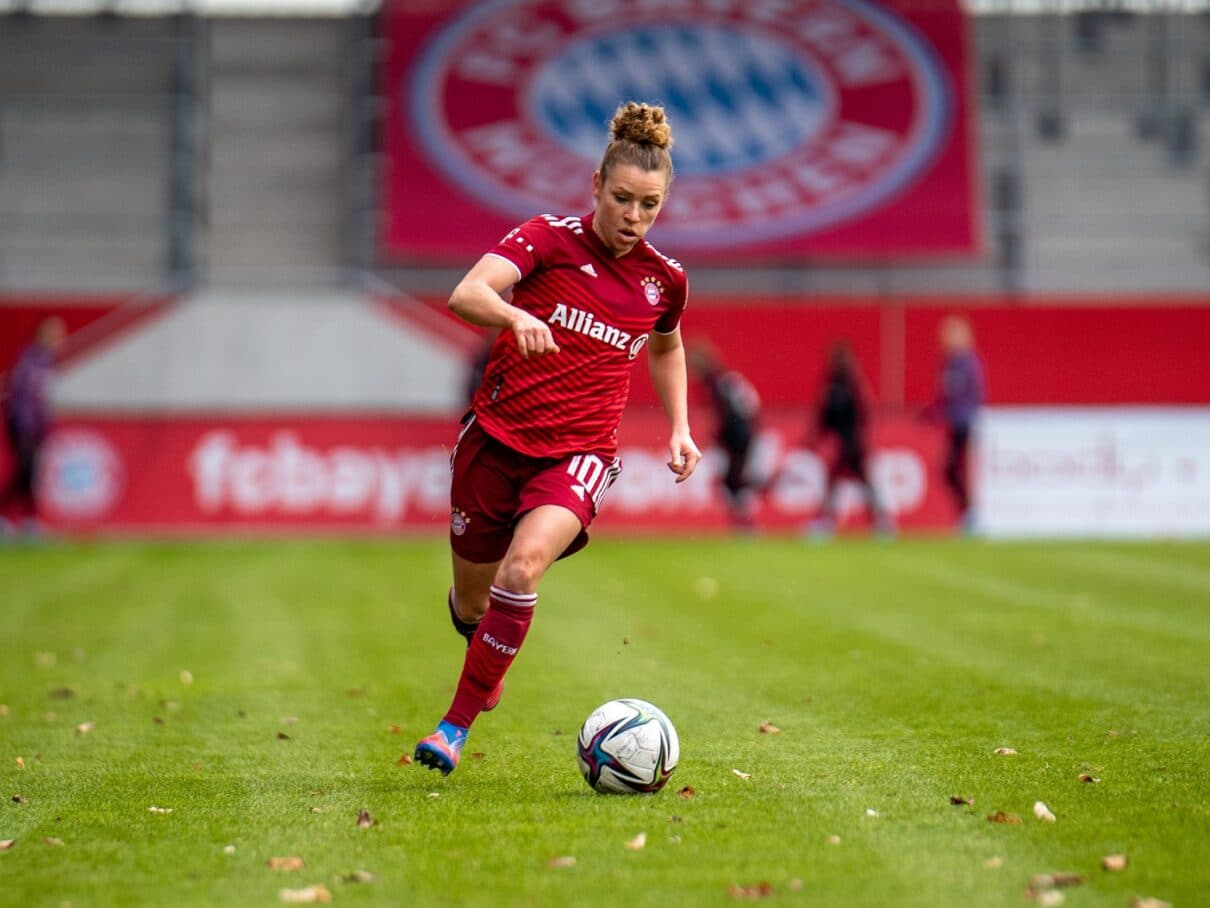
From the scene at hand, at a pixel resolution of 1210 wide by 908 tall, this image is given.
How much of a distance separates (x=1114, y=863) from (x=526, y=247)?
10.1 ft

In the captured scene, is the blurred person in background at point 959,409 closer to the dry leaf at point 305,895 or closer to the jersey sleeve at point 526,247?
the jersey sleeve at point 526,247

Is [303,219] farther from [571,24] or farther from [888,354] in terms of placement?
[888,354]

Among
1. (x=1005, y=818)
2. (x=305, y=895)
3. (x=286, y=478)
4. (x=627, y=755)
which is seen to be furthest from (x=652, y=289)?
(x=286, y=478)

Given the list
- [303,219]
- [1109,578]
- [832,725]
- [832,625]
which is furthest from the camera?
[303,219]

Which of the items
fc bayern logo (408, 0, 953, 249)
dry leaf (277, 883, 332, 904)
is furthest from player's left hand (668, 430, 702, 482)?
fc bayern logo (408, 0, 953, 249)

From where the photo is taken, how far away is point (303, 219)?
2847 centimetres

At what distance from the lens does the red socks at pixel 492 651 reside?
21.5ft

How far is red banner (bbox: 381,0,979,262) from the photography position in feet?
90.0

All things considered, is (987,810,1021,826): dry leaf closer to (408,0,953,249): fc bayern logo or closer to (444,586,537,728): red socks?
(444,586,537,728): red socks

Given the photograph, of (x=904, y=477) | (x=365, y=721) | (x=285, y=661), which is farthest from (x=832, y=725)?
(x=904, y=477)

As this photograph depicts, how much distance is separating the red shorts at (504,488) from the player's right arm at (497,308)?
657 mm

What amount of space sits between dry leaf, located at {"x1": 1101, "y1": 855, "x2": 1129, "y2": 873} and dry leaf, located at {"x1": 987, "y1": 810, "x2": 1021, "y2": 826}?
1.74ft

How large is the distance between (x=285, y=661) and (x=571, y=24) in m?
20.5

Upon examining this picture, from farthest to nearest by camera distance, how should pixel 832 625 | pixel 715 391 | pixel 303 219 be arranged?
1. pixel 303 219
2. pixel 715 391
3. pixel 832 625
